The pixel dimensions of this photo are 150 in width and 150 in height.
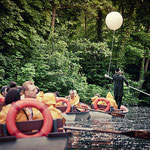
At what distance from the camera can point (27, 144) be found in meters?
3.29

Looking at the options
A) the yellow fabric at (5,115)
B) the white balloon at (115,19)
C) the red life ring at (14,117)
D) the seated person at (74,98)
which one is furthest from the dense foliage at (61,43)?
the yellow fabric at (5,115)

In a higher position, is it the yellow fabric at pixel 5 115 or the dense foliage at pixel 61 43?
the dense foliage at pixel 61 43

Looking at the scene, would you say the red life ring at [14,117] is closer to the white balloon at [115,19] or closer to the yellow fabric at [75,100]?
the yellow fabric at [75,100]

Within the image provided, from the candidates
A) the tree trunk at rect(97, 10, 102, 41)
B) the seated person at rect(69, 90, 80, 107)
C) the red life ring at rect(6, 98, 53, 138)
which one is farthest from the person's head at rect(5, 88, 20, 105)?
the tree trunk at rect(97, 10, 102, 41)

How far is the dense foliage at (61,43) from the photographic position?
35.4 feet

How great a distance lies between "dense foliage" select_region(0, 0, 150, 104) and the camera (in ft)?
35.4

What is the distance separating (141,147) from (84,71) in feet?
52.0

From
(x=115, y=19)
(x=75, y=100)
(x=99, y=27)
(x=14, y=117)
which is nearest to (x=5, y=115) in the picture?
(x=14, y=117)

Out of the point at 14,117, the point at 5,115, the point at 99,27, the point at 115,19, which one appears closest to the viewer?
the point at 14,117

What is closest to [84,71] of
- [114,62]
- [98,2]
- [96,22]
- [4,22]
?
[114,62]

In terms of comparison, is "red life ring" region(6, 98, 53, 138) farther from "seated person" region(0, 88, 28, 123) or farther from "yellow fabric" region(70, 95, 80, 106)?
"yellow fabric" region(70, 95, 80, 106)

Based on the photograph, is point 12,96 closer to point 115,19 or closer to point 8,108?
point 8,108

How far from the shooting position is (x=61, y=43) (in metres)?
13.4

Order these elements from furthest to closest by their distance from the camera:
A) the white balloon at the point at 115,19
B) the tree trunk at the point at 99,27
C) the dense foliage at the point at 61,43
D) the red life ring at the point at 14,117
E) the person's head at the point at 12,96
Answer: the tree trunk at the point at 99,27 < the dense foliage at the point at 61,43 < the white balloon at the point at 115,19 < the person's head at the point at 12,96 < the red life ring at the point at 14,117
